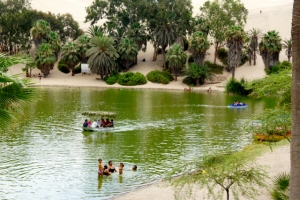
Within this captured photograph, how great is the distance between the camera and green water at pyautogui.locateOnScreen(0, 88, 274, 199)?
2217 cm

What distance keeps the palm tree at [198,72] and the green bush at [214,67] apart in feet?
16.3

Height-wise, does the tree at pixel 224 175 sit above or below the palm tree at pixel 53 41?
below

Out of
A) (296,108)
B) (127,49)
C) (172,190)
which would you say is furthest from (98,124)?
(127,49)

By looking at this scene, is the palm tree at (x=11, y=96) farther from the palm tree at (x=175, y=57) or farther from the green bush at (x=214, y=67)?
the green bush at (x=214, y=67)

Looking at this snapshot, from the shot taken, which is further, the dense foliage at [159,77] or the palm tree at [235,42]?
the dense foliage at [159,77]

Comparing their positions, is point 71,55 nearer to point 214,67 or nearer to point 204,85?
point 204,85

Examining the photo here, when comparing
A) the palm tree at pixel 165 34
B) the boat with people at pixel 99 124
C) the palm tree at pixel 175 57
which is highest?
the palm tree at pixel 165 34

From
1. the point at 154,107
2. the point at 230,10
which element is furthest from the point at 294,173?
the point at 230,10

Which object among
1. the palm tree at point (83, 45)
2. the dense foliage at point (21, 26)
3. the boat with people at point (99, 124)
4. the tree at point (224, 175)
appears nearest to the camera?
the tree at point (224, 175)

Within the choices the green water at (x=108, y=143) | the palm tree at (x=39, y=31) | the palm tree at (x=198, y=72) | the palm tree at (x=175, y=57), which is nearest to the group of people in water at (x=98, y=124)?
the green water at (x=108, y=143)

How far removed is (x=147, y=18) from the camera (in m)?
85.6

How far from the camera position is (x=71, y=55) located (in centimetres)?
7906

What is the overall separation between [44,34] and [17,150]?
58451 mm

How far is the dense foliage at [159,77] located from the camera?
253ft
